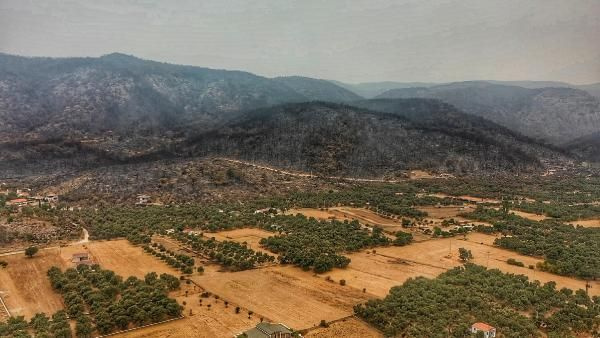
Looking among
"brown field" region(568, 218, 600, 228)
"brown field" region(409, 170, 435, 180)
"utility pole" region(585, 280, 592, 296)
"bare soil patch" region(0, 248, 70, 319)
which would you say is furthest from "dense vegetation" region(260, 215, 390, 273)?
"brown field" region(409, 170, 435, 180)

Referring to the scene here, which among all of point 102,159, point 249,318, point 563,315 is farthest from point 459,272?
point 102,159

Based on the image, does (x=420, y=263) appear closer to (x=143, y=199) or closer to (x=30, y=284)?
(x=30, y=284)

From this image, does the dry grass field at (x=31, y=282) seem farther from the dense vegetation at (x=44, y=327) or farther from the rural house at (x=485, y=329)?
the rural house at (x=485, y=329)

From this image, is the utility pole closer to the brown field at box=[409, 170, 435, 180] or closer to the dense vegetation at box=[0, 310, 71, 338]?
the dense vegetation at box=[0, 310, 71, 338]

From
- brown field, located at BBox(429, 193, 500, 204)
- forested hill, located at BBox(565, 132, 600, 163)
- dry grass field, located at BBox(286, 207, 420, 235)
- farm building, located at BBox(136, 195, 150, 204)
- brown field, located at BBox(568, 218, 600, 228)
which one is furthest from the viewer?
forested hill, located at BBox(565, 132, 600, 163)

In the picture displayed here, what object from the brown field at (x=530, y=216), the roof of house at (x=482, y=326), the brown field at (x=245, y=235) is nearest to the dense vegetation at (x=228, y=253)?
the brown field at (x=245, y=235)

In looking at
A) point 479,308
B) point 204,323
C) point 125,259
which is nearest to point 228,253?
point 125,259
